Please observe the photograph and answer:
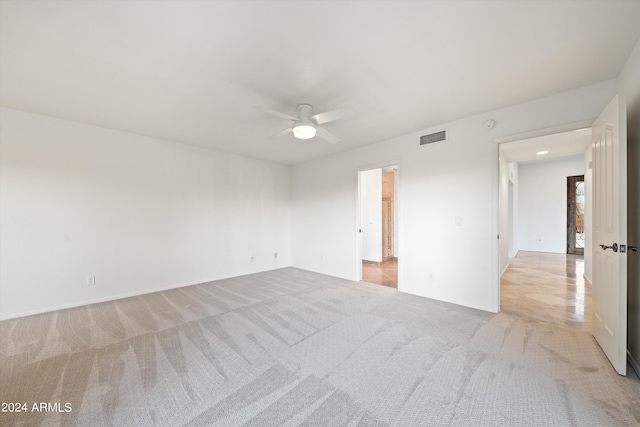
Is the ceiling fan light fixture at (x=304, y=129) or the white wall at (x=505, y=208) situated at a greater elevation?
the ceiling fan light fixture at (x=304, y=129)

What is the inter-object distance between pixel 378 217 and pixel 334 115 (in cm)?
447

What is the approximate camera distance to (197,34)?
1727 mm

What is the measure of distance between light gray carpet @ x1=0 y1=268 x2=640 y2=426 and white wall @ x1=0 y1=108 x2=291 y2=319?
54 centimetres

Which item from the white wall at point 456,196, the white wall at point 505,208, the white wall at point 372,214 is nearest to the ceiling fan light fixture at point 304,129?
the white wall at point 456,196

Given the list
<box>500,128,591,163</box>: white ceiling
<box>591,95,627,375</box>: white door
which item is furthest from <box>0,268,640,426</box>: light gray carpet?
<box>500,128,591,163</box>: white ceiling

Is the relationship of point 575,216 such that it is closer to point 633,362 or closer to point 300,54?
point 633,362

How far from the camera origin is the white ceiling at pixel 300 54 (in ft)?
5.11

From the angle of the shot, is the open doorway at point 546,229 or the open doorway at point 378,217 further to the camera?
the open doorway at point 378,217

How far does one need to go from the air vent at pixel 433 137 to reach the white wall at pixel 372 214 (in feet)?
9.07

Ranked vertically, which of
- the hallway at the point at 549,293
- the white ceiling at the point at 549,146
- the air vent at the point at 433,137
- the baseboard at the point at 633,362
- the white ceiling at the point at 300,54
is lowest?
the hallway at the point at 549,293

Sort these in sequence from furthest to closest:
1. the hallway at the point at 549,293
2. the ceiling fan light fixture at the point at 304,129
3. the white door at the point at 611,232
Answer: the hallway at the point at 549,293
the ceiling fan light fixture at the point at 304,129
the white door at the point at 611,232

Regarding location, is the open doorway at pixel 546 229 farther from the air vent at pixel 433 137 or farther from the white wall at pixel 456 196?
the air vent at pixel 433 137

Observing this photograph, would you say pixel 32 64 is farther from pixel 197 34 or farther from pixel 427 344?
pixel 427 344

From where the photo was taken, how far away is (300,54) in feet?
6.34
